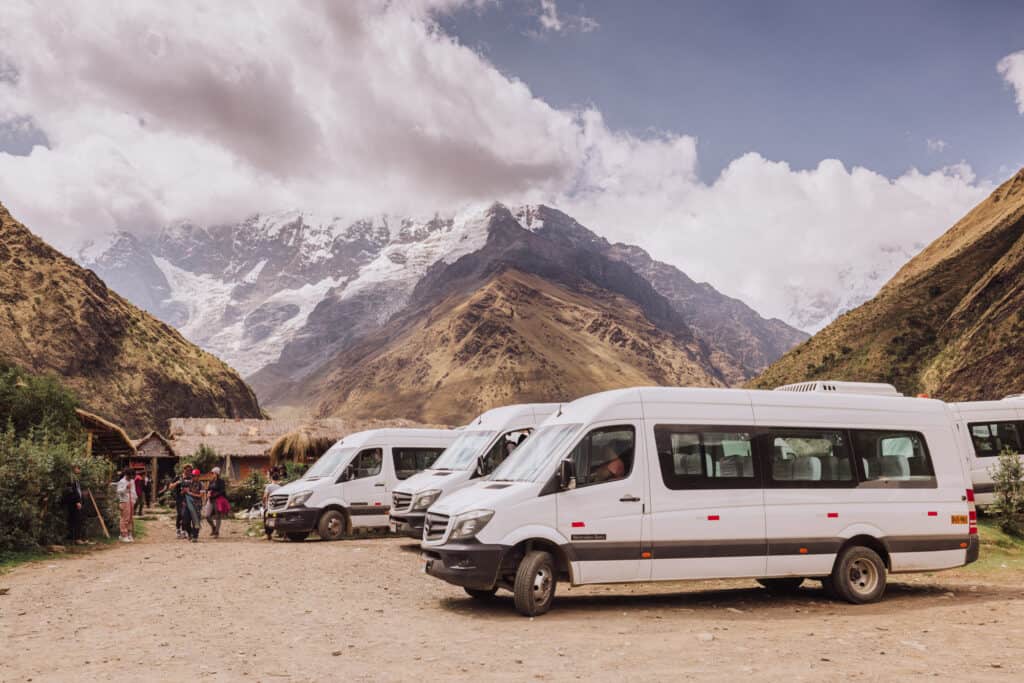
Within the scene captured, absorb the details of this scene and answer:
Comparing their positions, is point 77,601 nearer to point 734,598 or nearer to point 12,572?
point 12,572

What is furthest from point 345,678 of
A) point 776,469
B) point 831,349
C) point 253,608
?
point 831,349

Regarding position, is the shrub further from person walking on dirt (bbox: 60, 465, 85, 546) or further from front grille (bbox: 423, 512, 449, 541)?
person walking on dirt (bbox: 60, 465, 85, 546)

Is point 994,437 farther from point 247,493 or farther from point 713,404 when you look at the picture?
point 247,493

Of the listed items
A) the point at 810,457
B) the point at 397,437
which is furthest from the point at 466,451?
the point at 810,457

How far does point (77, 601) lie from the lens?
11680mm

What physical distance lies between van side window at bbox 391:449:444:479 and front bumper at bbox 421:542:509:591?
11.9m

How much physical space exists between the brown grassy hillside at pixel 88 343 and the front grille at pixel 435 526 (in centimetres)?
7306

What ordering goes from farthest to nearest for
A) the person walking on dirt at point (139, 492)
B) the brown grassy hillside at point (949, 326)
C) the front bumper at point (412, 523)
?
the brown grassy hillside at point (949, 326) → the person walking on dirt at point (139, 492) → the front bumper at point (412, 523)

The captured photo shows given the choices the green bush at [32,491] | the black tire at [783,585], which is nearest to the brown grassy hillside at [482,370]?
the green bush at [32,491]

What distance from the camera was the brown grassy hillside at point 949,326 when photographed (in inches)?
2389

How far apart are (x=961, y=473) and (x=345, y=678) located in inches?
363

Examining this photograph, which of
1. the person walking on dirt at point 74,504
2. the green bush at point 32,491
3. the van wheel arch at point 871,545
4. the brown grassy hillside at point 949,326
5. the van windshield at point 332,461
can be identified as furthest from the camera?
the brown grassy hillside at point 949,326

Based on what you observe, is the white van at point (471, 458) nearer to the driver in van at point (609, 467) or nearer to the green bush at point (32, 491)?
the driver in van at point (609, 467)

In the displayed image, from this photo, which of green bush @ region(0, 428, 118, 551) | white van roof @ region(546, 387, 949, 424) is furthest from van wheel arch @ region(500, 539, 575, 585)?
green bush @ region(0, 428, 118, 551)
